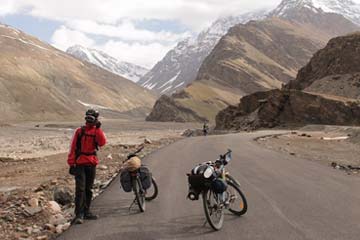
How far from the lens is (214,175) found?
32.0 feet

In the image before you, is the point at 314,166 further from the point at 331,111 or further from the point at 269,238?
the point at 331,111

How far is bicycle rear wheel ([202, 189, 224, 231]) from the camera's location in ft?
30.9

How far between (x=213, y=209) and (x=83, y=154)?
292 centimetres

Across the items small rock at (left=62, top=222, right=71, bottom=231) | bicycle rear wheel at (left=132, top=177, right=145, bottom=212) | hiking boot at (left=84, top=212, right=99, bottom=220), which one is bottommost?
small rock at (left=62, top=222, right=71, bottom=231)

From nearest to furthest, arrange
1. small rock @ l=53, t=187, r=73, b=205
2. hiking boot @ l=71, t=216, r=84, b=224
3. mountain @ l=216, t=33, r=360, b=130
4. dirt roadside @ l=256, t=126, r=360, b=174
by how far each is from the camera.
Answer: hiking boot @ l=71, t=216, r=84, b=224
small rock @ l=53, t=187, r=73, b=205
dirt roadside @ l=256, t=126, r=360, b=174
mountain @ l=216, t=33, r=360, b=130

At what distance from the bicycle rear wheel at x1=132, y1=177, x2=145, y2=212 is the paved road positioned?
200 mm

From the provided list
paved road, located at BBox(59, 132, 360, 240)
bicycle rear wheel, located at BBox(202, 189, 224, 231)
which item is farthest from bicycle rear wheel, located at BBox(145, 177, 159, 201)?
bicycle rear wheel, located at BBox(202, 189, 224, 231)

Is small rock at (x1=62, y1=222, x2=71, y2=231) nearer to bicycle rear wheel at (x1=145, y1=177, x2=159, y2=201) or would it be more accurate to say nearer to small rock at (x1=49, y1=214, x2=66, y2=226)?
small rock at (x1=49, y1=214, x2=66, y2=226)

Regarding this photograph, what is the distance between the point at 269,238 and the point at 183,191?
5.31 m

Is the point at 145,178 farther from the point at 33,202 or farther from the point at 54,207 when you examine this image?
the point at 33,202

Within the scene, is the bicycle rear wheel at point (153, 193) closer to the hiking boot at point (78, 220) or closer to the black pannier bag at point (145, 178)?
the black pannier bag at point (145, 178)

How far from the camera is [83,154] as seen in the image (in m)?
10.5

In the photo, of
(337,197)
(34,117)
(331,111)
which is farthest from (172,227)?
(34,117)

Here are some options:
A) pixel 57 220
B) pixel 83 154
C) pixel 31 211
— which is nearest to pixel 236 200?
pixel 83 154
